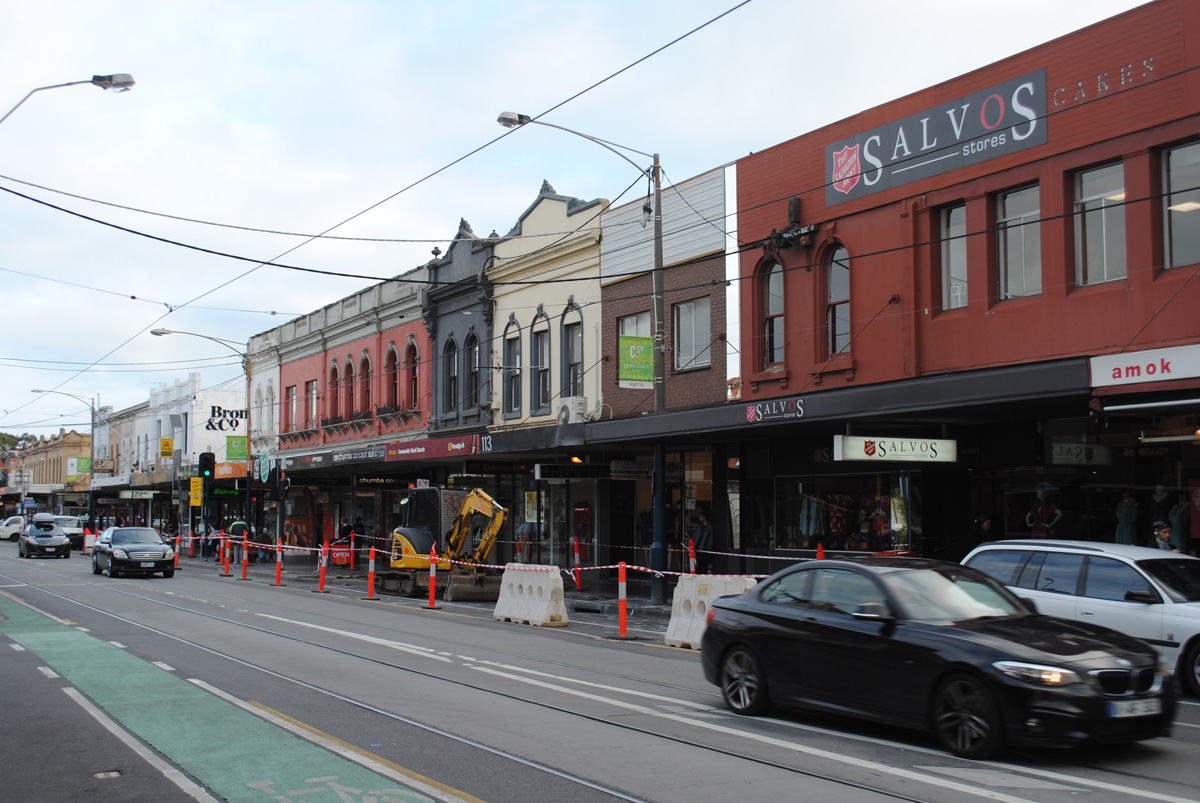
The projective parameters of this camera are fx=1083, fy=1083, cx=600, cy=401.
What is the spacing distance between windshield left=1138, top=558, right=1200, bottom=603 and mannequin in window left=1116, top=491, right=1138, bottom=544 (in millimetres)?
4880

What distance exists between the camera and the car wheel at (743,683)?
30.9 feet

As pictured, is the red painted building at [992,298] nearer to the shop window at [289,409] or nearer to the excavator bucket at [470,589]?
the excavator bucket at [470,589]

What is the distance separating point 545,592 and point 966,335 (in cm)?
814

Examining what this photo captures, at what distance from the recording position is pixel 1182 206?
14812mm

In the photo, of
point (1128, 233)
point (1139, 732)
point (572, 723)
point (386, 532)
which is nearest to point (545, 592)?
point (572, 723)

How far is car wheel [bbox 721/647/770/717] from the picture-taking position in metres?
9.41

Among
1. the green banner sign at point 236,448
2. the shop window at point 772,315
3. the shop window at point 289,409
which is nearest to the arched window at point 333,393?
the shop window at point 289,409

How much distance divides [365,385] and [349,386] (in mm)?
1373

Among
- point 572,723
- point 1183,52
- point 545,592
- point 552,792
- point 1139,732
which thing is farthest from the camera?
point 545,592

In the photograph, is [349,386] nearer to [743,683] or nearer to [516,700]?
[516,700]

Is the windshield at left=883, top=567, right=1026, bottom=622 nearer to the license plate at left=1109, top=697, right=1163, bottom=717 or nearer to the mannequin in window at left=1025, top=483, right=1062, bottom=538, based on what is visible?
the license plate at left=1109, top=697, right=1163, bottom=717

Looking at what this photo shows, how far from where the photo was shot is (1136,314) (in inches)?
589

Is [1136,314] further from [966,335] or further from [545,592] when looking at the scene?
[545,592]

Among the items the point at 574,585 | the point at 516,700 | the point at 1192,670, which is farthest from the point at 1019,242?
the point at 574,585
